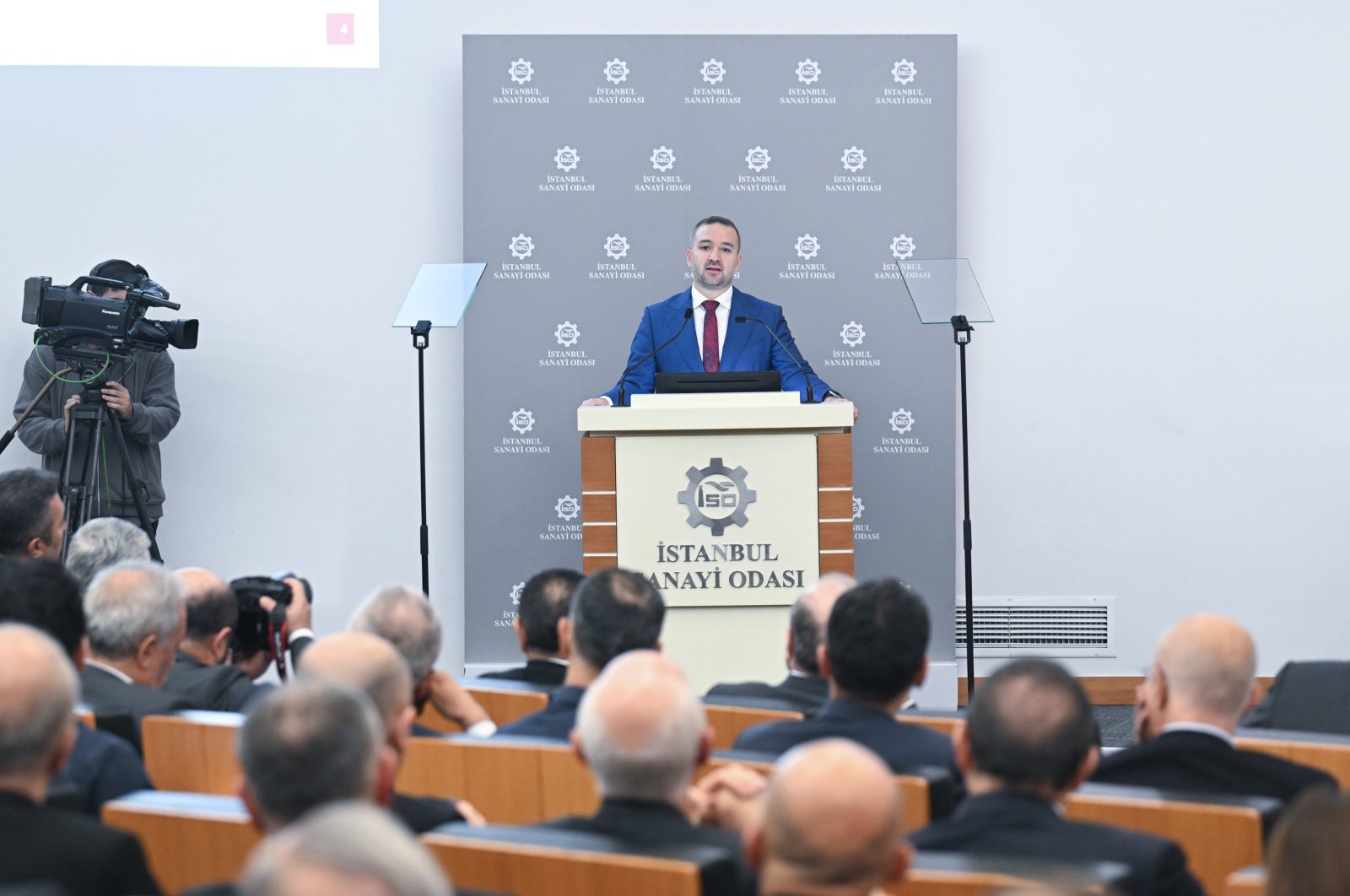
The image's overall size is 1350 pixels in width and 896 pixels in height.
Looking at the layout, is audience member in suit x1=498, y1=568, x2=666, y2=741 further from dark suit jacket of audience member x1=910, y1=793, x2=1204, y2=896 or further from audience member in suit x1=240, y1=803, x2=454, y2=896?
audience member in suit x1=240, y1=803, x2=454, y2=896

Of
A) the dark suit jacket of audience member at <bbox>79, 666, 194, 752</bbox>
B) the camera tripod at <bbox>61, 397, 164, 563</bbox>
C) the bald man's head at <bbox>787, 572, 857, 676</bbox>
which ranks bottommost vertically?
the dark suit jacket of audience member at <bbox>79, 666, 194, 752</bbox>

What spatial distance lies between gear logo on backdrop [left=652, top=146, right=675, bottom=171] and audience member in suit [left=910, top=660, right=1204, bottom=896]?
175 inches

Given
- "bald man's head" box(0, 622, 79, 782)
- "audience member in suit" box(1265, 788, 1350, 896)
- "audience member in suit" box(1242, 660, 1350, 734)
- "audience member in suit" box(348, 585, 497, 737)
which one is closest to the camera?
"audience member in suit" box(1265, 788, 1350, 896)

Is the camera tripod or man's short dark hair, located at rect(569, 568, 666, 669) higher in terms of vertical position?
the camera tripod

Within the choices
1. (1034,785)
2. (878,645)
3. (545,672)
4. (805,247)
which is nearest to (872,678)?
(878,645)

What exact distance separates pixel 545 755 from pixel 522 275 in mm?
4136

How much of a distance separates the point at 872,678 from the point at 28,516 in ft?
7.44

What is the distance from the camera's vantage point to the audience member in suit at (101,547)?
141 inches

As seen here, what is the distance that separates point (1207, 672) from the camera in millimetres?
2311

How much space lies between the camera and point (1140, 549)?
6.25 m

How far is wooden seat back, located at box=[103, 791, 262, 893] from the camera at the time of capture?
70.4 inches

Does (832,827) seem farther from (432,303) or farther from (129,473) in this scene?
(129,473)

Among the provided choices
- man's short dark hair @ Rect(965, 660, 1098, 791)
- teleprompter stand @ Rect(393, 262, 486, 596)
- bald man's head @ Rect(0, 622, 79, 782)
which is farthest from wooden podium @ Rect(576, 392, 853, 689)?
bald man's head @ Rect(0, 622, 79, 782)

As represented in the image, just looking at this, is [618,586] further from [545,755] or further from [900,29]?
[900,29]
